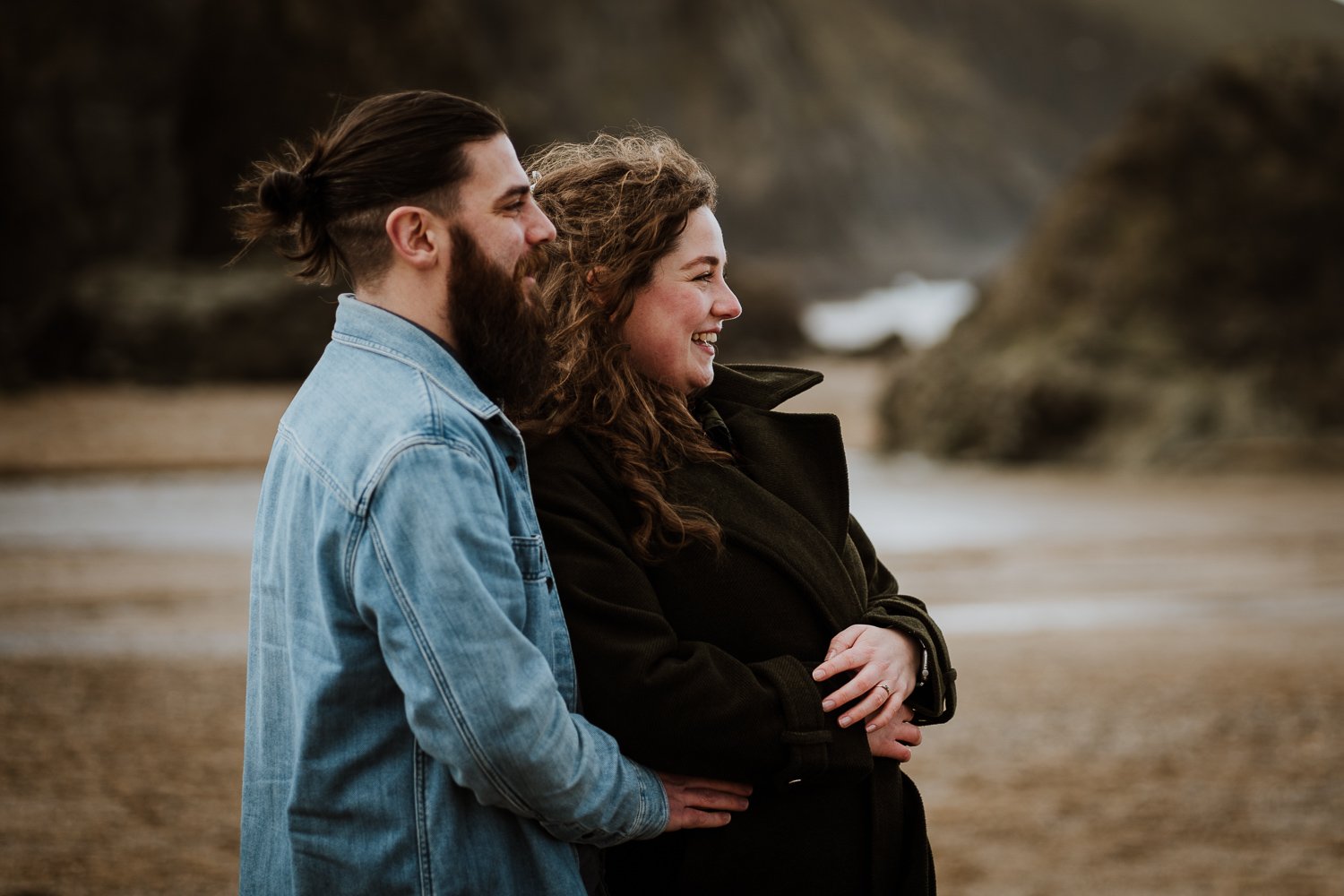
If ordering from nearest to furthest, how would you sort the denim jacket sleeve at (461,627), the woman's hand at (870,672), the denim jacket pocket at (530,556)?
1. the denim jacket sleeve at (461,627)
2. the denim jacket pocket at (530,556)
3. the woman's hand at (870,672)

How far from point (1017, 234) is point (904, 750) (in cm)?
7151

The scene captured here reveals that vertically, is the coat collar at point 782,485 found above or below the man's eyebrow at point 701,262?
below

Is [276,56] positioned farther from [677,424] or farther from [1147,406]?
[677,424]

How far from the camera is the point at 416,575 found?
1.61m

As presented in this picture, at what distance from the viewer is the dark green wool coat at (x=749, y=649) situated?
1843 mm

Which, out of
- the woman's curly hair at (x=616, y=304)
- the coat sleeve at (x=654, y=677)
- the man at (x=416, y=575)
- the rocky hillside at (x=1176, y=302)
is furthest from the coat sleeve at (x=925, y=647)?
the rocky hillside at (x=1176, y=302)

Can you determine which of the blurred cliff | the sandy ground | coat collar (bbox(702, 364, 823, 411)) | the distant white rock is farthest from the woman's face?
the distant white rock

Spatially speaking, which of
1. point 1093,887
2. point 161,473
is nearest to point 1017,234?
point 161,473

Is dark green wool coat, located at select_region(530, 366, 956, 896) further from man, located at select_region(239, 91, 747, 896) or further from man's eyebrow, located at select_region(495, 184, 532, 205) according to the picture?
man's eyebrow, located at select_region(495, 184, 532, 205)

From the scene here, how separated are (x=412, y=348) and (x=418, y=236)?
158mm

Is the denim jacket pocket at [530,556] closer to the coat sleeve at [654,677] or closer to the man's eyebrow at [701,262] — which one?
the coat sleeve at [654,677]

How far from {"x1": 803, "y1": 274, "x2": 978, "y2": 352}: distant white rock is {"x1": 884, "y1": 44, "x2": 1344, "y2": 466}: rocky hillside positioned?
32.2 ft

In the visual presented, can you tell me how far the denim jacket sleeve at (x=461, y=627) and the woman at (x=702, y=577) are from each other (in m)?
0.19

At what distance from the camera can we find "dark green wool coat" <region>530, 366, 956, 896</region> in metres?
1.84
